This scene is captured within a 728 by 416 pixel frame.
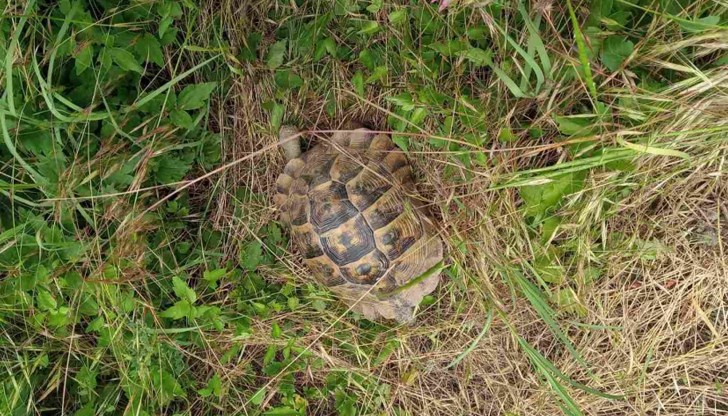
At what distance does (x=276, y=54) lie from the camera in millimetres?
2012

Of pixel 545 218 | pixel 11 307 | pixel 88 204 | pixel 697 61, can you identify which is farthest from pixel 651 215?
pixel 11 307

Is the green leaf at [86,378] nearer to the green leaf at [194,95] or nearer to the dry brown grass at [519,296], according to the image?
the dry brown grass at [519,296]

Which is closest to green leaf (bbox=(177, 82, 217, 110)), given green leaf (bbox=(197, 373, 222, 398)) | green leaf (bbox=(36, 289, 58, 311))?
green leaf (bbox=(36, 289, 58, 311))

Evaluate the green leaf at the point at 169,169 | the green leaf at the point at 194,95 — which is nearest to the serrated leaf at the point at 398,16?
the green leaf at the point at 194,95

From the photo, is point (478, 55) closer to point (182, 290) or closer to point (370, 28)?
point (370, 28)

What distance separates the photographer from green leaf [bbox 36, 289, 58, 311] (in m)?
1.83

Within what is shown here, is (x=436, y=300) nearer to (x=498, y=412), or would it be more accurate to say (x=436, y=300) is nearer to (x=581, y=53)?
(x=498, y=412)

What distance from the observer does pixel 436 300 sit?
7.11 feet

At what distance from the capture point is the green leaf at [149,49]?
1823 mm

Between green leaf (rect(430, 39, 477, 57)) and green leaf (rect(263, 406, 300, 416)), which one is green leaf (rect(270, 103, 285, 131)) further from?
green leaf (rect(263, 406, 300, 416))

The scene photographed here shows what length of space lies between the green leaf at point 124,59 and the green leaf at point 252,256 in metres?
0.78

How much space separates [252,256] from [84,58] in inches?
36.1

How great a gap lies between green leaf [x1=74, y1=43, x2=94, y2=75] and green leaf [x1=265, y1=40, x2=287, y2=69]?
23.4 inches

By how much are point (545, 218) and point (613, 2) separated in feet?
2.25
